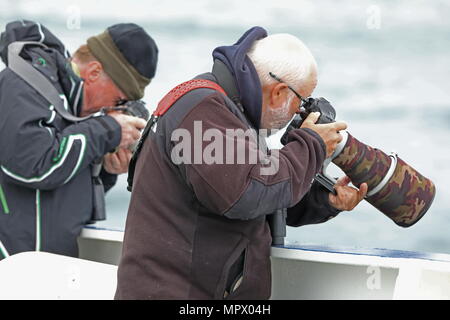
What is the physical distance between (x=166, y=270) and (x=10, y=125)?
112 cm

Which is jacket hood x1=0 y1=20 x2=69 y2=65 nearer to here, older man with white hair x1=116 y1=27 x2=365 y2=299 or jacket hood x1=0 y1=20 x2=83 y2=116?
jacket hood x1=0 y1=20 x2=83 y2=116

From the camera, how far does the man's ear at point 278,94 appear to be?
1.92m

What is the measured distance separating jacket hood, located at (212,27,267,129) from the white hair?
0.10ft

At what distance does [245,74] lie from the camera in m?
1.87

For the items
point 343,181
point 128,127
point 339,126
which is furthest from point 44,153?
point 339,126

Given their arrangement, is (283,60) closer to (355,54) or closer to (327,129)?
(327,129)

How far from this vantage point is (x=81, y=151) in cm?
285

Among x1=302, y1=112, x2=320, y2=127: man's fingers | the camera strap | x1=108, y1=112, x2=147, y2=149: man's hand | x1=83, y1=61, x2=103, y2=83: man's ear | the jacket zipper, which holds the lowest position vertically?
the jacket zipper

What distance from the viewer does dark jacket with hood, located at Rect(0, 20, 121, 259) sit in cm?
272

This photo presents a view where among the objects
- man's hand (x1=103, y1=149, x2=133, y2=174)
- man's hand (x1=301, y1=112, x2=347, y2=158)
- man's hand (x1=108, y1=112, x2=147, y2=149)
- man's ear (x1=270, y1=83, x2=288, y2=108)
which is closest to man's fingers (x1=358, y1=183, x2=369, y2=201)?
man's hand (x1=301, y1=112, x2=347, y2=158)

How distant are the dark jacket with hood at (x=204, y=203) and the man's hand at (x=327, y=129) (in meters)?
0.06

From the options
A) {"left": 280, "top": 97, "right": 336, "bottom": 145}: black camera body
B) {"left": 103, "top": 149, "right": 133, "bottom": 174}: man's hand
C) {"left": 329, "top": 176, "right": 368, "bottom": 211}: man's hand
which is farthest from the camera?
{"left": 103, "top": 149, "right": 133, "bottom": 174}: man's hand

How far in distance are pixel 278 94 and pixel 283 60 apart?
9cm
